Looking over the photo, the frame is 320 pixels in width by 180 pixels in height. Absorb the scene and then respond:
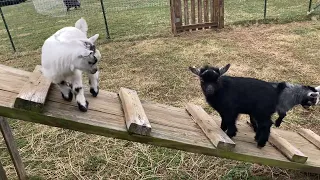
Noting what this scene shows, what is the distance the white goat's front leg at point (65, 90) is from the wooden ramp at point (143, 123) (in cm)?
5

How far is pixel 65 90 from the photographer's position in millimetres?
2789

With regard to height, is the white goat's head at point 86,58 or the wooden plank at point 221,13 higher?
the white goat's head at point 86,58

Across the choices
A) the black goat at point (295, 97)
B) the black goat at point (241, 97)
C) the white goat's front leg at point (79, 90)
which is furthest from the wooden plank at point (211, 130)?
the white goat's front leg at point (79, 90)

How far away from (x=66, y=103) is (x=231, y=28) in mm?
7492

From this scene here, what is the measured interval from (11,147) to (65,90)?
1146 mm

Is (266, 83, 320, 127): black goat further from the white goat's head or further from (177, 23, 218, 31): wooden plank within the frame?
(177, 23, 218, 31): wooden plank

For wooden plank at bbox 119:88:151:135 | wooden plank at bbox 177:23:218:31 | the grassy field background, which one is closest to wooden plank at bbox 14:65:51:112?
wooden plank at bbox 119:88:151:135

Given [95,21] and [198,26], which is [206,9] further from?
[95,21]

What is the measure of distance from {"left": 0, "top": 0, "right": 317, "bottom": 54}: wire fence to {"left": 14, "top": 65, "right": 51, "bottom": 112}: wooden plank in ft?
21.1

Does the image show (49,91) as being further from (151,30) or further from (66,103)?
(151,30)

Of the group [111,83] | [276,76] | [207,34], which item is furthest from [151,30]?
[276,76]

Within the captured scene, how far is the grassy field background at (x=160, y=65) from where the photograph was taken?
151 inches

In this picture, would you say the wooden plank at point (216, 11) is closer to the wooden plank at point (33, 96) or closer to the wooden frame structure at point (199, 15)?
the wooden frame structure at point (199, 15)

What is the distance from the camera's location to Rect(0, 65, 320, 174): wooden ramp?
8.36ft
